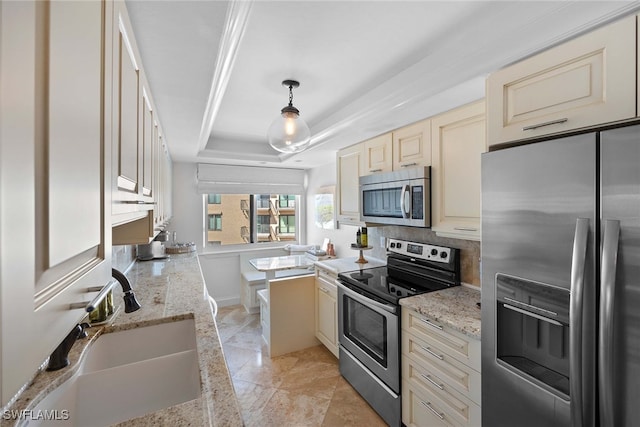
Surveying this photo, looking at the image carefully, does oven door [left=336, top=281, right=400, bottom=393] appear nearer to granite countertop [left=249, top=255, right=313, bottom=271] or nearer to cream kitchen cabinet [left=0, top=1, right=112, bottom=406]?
granite countertop [left=249, top=255, right=313, bottom=271]

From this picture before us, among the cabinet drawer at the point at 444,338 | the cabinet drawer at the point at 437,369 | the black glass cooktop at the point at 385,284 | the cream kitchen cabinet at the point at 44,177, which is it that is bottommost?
the cabinet drawer at the point at 437,369

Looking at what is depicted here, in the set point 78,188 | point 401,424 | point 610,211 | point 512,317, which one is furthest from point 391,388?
point 78,188

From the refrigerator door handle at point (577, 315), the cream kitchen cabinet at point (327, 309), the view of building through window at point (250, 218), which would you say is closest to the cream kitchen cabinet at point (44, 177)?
the refrigerator door handle at point (577, 315)

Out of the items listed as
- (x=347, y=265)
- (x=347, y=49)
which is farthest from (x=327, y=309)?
(x=347, y=49)

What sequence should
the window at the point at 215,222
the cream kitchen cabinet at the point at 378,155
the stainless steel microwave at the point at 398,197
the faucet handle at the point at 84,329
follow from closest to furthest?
1. the faucet handle at the point at 84,329
2. the stainless steel microwave at the point at 398,197
3. the cream kitchen cabinet at the point at 378,155
4. the window at the point at 215,222

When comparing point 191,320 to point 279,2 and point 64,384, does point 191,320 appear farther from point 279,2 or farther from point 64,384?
point 279,2

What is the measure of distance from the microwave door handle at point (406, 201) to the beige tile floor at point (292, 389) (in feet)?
4.93

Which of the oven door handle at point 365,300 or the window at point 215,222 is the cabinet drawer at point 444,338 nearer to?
the oven door handle at point 365,300

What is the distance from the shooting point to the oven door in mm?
1796

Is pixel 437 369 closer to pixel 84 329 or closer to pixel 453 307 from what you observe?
pixel 453 307

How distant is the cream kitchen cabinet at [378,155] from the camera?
227 centimetres

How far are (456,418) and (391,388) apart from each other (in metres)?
0.46

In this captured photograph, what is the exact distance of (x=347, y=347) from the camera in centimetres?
231

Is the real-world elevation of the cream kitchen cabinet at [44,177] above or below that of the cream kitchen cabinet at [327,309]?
above
